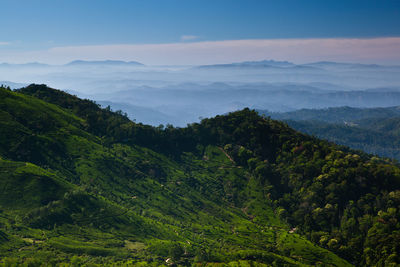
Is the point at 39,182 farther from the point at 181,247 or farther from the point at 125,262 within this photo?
the point at 181,247

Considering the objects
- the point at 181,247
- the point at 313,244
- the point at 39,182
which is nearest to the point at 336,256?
the point at 313,244

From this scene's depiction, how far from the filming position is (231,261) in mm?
93125

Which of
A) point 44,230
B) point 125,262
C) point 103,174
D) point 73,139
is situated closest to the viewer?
point 125,262

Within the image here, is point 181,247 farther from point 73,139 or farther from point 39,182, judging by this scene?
point 73,139

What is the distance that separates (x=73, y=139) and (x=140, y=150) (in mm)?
32303

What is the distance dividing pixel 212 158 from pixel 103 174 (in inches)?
2228

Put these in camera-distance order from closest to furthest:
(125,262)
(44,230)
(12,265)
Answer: (12,265)
(125,262)
(44,230)

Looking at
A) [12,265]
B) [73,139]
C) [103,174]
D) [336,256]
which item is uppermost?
[73,139]

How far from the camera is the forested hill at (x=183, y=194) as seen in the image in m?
98.6

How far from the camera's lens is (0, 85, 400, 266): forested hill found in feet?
324

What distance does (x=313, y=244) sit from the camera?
111 meters

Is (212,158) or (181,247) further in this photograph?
(212,158)

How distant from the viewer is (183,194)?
144875 millimetres

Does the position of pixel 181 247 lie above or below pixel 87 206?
below
